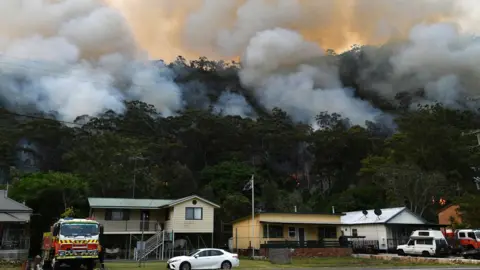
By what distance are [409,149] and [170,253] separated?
181 ft

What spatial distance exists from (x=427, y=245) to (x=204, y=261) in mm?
21340

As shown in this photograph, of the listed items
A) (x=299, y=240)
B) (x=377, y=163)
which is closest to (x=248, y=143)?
(x=377, y=163)

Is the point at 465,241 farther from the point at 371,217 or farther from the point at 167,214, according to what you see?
the point at 167,214

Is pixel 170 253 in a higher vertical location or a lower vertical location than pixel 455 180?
lower

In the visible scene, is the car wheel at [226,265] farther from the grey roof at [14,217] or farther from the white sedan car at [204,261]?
the grey roof at [14,217]

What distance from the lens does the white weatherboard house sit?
45.0 m

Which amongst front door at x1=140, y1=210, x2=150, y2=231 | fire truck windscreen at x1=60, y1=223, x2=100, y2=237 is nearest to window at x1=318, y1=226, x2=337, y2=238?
front door at x1=140, y1=210, x2=150, y2=231

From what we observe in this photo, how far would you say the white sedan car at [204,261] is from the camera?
83.0ft

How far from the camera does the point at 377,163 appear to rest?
80312 mm

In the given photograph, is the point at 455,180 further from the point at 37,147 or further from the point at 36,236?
the point at 37,147

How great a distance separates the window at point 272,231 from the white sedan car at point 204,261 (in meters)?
16.2

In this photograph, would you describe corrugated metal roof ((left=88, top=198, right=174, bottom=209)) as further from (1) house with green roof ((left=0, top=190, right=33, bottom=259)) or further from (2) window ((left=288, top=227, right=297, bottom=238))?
(2) window ((left=288, top=227, right=297, bottom=238))

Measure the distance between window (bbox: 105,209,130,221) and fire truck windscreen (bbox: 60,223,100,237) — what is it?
804 inches

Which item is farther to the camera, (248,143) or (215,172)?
(248,143)
